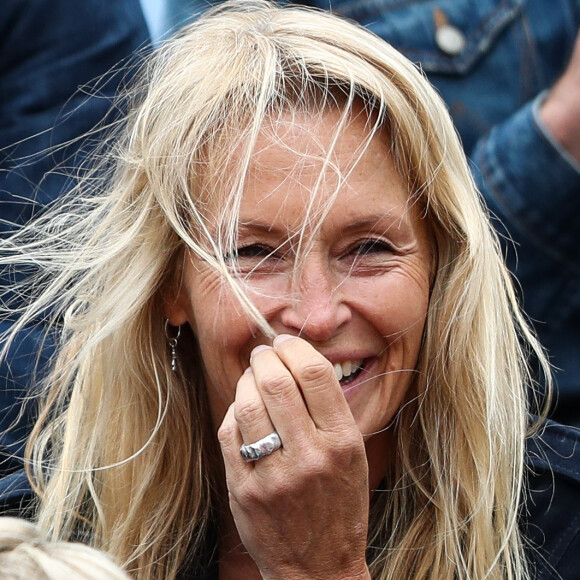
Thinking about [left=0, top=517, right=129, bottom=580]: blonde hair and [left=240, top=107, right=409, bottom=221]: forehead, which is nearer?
[left=0, top=517, right=129, bottom=580]: blonde hair

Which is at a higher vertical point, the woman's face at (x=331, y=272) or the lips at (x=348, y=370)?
the woman's face at (x=331, y=272)

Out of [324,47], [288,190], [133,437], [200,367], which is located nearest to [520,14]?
[324,47]

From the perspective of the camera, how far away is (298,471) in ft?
5.42

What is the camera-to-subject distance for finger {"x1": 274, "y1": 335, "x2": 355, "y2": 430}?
1.65 meters

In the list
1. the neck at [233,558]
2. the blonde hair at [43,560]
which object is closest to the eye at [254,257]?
the neck at [233,558]

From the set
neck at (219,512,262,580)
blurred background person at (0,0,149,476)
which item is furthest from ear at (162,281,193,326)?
blurred background person at (0,0,149,476)

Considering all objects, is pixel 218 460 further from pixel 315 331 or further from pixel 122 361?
pixel 315 331

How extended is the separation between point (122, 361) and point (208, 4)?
86 cm

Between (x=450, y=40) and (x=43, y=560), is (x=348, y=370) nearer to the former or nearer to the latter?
(x=43, y=560)

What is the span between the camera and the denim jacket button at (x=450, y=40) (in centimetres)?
243

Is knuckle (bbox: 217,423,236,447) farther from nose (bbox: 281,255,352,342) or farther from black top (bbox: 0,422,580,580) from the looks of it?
black top (bbox: 0,422,580,580)

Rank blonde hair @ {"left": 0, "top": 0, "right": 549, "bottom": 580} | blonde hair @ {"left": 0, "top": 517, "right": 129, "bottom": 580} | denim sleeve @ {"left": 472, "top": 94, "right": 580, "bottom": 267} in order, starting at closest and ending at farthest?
1. blonde hair @ {"left": 0, "top": 517, "right": 129, "bottom": 580}
2. blonde hair @ {"left": 0, "top": 0, "right": 549, "bottom": 580}
3. denim sleeve @ {"left": 472, "top": 94, "right": 580, "bottom": 267}

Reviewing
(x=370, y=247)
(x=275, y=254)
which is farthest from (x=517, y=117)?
(x=275, y=254)

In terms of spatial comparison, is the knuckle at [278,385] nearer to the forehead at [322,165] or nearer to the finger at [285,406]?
the finger at [285,406]
